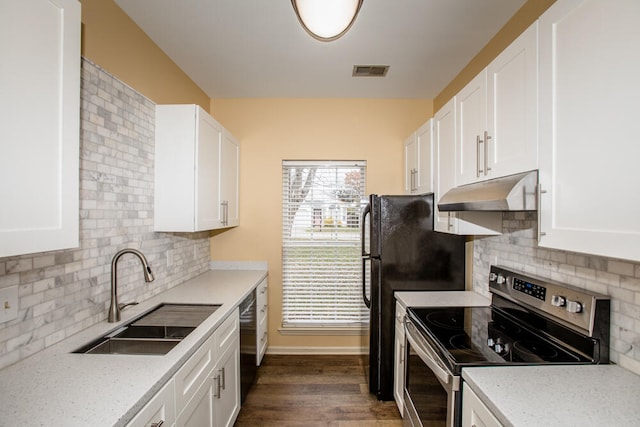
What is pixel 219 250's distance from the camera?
3.20 m

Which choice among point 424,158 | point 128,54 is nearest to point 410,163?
point 424,158

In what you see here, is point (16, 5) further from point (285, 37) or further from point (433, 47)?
point (433, 47)

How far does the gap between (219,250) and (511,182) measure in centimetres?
272

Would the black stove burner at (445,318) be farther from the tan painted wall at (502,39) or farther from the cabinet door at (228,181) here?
the cabinet door at (228,181)

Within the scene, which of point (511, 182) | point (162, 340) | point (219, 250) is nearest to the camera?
point (511, 182)

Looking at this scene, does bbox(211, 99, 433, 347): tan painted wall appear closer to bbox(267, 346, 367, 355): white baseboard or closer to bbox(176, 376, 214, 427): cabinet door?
bbox(267, 346, 367, 355): white baseboard

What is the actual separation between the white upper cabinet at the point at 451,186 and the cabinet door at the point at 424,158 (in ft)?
0.51

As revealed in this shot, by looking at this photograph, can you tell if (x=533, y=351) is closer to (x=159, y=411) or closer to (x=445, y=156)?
(x=445, y=156)

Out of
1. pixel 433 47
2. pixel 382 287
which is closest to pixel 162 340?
pixel 382 287

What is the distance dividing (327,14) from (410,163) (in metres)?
2.04

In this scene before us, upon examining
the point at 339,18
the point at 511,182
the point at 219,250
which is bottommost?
the point at 219,250

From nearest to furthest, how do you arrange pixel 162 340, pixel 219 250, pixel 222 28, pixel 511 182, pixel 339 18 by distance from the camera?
pixel 339 18, pixel 511 182, pixel 162 340, pixel 222 28, pixel 219 250

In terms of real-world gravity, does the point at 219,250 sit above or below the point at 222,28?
below

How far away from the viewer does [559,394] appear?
1022 millimetres
